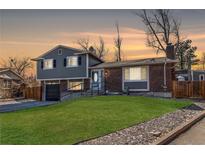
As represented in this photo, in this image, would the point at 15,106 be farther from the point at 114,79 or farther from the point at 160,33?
the point at 160,33

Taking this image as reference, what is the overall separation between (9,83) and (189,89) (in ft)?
46.3

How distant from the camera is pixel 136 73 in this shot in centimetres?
1806

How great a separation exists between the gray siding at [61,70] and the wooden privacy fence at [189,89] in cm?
672

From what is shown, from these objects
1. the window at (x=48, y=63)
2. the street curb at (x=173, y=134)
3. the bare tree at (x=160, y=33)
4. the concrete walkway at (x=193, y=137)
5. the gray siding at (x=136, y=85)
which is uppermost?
the bare tree at (x=160, y=33)

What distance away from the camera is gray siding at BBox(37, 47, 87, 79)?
2034 cm

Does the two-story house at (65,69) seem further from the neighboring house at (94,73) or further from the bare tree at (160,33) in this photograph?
the bare tree at (160,33)

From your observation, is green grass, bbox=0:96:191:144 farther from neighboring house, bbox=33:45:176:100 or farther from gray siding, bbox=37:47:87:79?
gray siding, bbox=37:47:87:79

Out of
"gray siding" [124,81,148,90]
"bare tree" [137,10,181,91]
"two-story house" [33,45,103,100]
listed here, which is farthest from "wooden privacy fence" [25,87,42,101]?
"bare tree" [137,10,181,91]

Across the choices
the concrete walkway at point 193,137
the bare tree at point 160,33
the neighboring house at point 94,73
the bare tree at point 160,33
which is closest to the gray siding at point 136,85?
the neighboring house at point 94,73

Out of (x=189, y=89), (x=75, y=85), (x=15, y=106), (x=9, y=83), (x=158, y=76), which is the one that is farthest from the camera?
(x=9, y=83)

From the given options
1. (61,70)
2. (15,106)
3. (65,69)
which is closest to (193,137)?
(15,106)

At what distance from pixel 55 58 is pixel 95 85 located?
12.9 feet

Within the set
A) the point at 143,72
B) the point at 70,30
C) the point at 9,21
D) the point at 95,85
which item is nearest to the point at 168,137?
the point at 9,21

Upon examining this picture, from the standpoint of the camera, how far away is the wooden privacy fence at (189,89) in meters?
15.6
